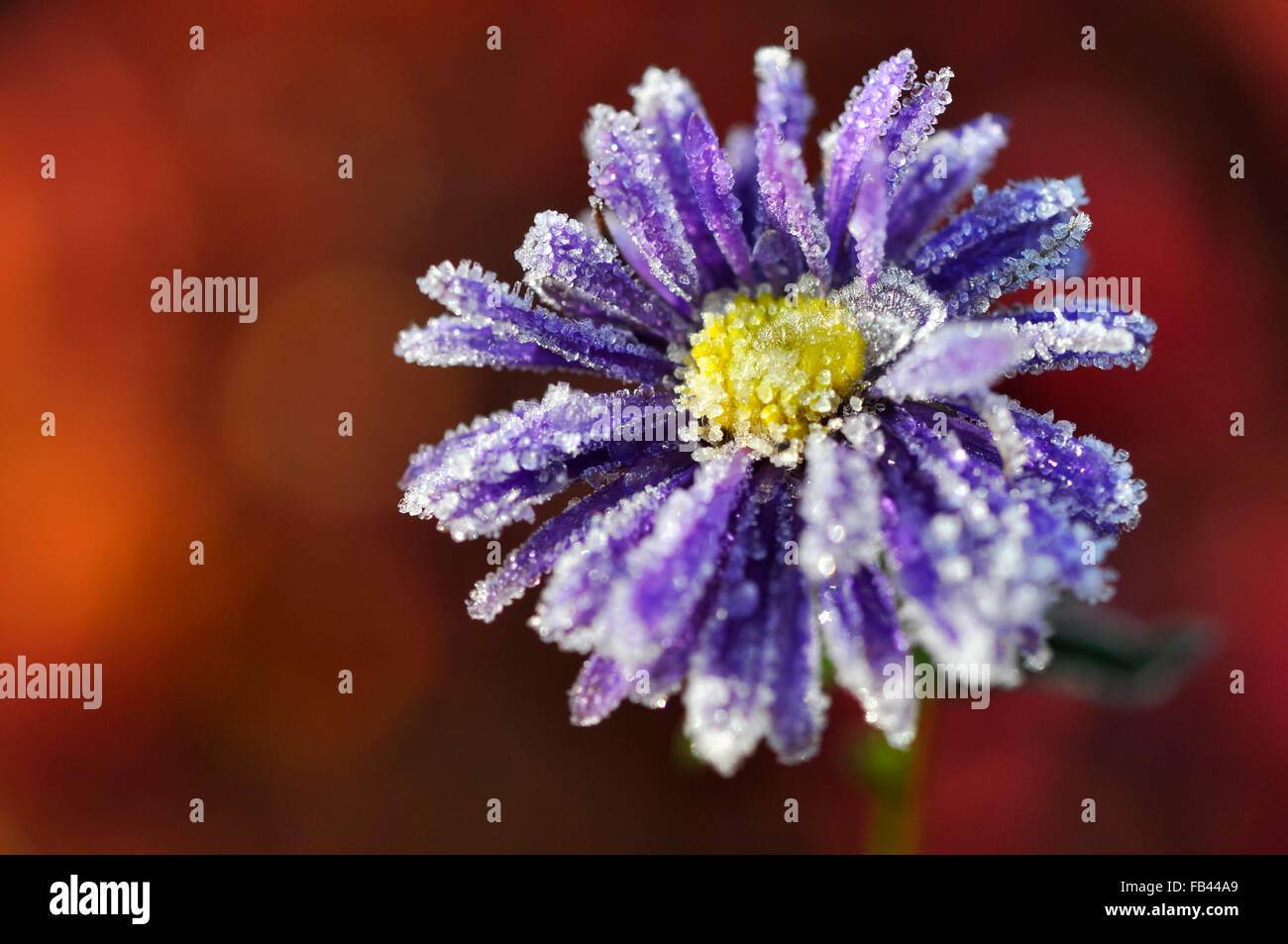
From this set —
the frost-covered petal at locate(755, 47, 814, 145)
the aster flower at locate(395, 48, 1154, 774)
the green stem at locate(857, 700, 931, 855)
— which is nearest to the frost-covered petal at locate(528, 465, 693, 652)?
the aster flower at locate(395, 48, 1154, 774)

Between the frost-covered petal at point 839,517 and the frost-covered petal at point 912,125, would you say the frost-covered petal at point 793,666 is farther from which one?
the frost-covered petal at point 912,125

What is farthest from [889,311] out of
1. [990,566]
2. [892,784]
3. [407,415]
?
[407,415]

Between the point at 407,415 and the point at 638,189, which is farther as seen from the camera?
the point at 407,415

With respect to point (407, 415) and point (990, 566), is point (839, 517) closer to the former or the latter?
point (990, 566)

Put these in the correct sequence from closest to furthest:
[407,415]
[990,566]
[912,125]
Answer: [990,566] < [912,125] < [407,415]

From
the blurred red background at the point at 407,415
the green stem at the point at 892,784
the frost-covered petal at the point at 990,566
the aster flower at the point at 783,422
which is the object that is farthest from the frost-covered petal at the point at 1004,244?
the blurred red background at the point at 407,415

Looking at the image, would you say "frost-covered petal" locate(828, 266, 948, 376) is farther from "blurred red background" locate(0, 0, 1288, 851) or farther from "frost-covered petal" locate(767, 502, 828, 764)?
"blurred red background" locate(0, 0, 1288, 851)

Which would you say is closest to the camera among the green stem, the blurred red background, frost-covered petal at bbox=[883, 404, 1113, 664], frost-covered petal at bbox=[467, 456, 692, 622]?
frost-covered petal at bbox=[883, 404, 1113, 664]
